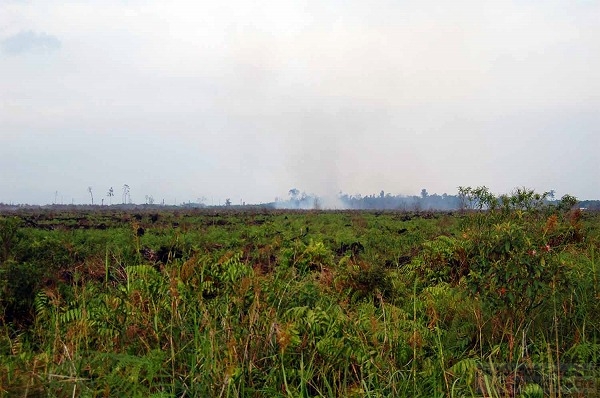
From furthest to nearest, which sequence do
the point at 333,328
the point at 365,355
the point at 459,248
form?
the point at 459,248
the point at 333,328
the point at 365,355

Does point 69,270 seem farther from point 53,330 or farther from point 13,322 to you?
point 53,330

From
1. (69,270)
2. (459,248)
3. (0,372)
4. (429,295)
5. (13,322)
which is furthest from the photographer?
(459,248)

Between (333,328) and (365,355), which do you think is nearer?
(365,355)

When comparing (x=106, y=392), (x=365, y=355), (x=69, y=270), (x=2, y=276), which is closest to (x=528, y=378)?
(x=365, y=355)

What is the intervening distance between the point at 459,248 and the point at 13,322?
682cm

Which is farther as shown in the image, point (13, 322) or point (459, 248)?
point (459, 248)

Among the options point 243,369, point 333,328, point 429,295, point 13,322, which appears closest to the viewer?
point 243,369

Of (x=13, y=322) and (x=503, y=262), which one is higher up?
(x=503, y=262)

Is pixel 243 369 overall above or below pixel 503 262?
below

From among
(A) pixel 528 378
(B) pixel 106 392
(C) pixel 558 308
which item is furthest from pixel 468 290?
(B) pixel 106 392

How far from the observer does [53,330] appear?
5477 mm

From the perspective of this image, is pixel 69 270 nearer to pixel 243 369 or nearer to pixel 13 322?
pixel 13 322

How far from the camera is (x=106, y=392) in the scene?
12.0ft

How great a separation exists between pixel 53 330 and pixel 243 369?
2.35 meters
